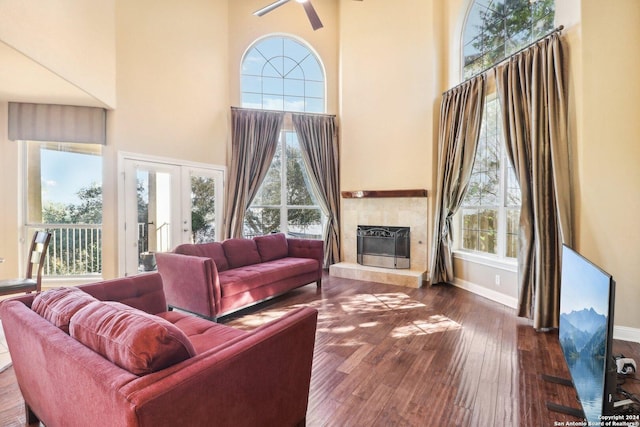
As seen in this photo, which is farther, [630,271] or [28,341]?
[630,271]

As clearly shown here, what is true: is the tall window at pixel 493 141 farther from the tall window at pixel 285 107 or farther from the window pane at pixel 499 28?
the tall window at pixel 285 107

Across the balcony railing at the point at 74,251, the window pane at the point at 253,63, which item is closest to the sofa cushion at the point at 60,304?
the balcony railing at the point at 74,251

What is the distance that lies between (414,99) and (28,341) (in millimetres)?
5302

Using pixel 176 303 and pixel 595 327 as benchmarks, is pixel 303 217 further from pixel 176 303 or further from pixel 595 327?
pixel 595 327

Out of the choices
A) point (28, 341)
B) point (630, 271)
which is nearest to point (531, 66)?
point (630, 271)

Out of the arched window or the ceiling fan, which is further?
the arched window

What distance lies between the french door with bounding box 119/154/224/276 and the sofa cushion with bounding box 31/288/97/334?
2.88 meters

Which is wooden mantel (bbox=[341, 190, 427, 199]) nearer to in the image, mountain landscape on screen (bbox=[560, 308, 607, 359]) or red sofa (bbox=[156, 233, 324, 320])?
red sofa (bbox=[156, 233, 324, 320])

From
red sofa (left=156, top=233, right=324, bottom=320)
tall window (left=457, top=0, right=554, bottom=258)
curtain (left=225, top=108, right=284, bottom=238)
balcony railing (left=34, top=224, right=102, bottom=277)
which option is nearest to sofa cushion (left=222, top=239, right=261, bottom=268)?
red sofa (left=156, top=233, right=324, bottom=320)

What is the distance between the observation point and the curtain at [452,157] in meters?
4.20

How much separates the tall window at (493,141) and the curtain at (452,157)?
23 centimetres

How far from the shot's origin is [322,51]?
20.3 feet

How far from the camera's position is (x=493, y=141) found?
420cm

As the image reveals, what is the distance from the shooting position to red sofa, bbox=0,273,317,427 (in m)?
1.03
